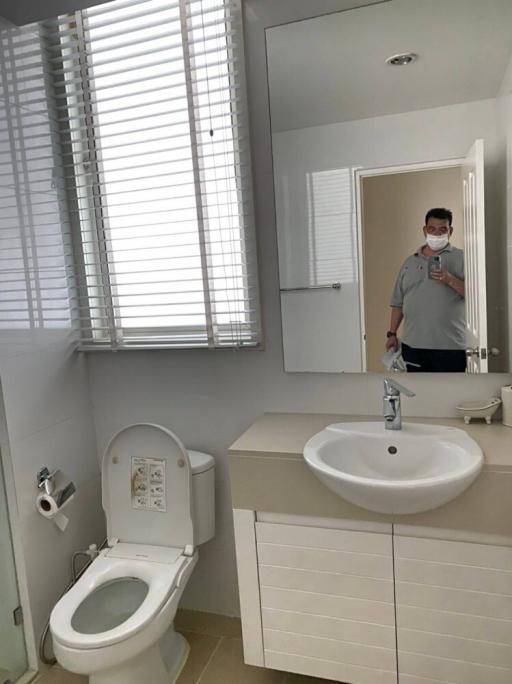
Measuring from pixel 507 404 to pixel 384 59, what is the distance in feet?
3.81

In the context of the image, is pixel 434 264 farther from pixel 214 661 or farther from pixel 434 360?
pixel 214 661

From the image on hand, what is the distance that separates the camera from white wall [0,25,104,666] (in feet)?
6.04

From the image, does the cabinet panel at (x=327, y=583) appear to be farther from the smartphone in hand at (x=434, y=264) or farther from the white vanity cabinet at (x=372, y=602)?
the smartphone in hand at (x=434, y=264)

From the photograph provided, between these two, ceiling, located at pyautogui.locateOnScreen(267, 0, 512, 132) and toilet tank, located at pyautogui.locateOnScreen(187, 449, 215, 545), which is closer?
ceiling, located at pyautogui.locateOnScreen(267, 0, 512, 132)

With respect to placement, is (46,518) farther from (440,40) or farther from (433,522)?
(440,40)

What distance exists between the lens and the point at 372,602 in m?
1.52

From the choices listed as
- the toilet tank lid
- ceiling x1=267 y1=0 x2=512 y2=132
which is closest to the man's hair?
ceiling x1=267 y1=0 x2=512 y2=132

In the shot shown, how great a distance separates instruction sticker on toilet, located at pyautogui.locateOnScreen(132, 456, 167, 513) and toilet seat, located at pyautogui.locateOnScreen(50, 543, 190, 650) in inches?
6.1

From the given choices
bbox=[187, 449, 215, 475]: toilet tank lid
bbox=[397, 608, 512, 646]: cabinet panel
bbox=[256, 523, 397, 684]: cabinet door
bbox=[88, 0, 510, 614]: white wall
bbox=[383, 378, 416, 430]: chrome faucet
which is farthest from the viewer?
bbox=[187, 449, 215, 475]: toilet tank lid

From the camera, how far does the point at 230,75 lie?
1798mm

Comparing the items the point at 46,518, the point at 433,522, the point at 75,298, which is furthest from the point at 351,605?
the point at 75,298

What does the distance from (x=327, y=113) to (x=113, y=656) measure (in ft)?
5.98

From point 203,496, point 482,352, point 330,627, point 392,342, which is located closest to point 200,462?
point 203,496

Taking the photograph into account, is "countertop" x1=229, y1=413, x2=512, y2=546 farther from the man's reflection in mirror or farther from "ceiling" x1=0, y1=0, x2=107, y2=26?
"ceiling" x1=0, y1=0, x2=107, y2=26
